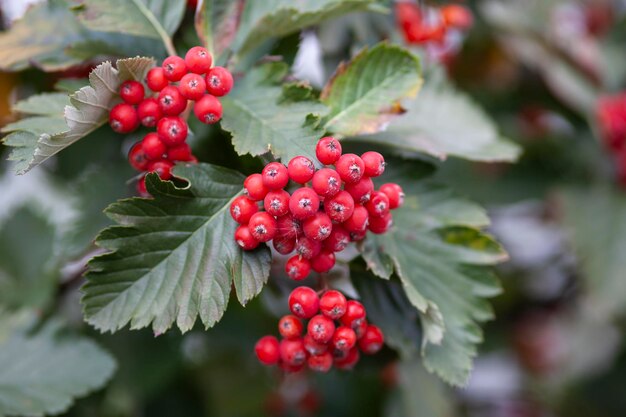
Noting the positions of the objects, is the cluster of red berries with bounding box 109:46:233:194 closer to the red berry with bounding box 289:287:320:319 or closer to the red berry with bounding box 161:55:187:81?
the red berry with bounding box 161:55:187:81

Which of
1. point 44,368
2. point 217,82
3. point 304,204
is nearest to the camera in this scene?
point 304,204

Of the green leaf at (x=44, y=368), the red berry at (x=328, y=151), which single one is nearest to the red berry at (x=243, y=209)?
the red berry at (x=328, y=151)

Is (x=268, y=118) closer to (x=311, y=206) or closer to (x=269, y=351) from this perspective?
(x=311, y=206)

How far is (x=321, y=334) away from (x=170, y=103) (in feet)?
1.15

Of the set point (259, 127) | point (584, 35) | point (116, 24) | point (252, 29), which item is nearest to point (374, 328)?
point (259, 127)

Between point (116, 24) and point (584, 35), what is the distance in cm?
176

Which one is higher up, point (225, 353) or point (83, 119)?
point (83, 119)

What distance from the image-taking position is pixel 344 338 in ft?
2.73

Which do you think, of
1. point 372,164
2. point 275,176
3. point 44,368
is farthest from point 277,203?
point 44,368

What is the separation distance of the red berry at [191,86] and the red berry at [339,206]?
0.22 meters

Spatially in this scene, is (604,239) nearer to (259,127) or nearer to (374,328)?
(374,328)

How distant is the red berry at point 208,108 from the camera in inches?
32.7

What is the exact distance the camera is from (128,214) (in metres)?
0.81

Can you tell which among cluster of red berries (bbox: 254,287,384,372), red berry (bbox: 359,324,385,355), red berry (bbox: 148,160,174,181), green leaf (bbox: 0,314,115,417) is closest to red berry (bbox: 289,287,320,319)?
cluster of red berries (bbox: 254,287,384,372)
